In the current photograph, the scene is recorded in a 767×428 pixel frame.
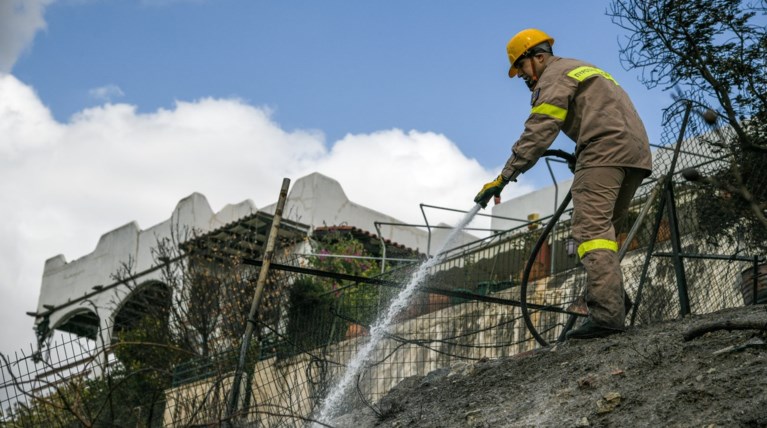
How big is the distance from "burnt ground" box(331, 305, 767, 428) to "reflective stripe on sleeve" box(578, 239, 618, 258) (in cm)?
54

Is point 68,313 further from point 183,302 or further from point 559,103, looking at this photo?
point 559,103

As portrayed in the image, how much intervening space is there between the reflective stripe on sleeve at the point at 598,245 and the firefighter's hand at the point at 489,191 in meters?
0.61

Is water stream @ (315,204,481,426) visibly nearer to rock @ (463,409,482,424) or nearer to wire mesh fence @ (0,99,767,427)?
wire mesh fence @ (0,99,767,427)

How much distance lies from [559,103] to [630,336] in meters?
1.48

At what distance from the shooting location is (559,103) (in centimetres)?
662

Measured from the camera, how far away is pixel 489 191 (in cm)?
651

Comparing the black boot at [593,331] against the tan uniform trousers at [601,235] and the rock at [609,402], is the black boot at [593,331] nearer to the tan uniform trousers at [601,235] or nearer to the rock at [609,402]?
the tan uniform trousers at [601,235]

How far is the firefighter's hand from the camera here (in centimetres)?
650

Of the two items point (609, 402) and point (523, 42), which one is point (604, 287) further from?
point (523, 42)

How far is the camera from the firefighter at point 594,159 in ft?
21.0

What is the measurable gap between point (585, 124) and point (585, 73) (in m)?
0.33

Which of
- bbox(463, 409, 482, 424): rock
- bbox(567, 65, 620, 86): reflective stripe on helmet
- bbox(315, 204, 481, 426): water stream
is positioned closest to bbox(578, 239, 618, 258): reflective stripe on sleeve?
bbox(315, 204, 481, 426): water stream

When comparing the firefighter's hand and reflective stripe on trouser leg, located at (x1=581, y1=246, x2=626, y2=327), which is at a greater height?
the firefighter's hand

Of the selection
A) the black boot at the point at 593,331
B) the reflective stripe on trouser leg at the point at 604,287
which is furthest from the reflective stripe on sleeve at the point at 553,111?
the black boot at the point at 593,331
